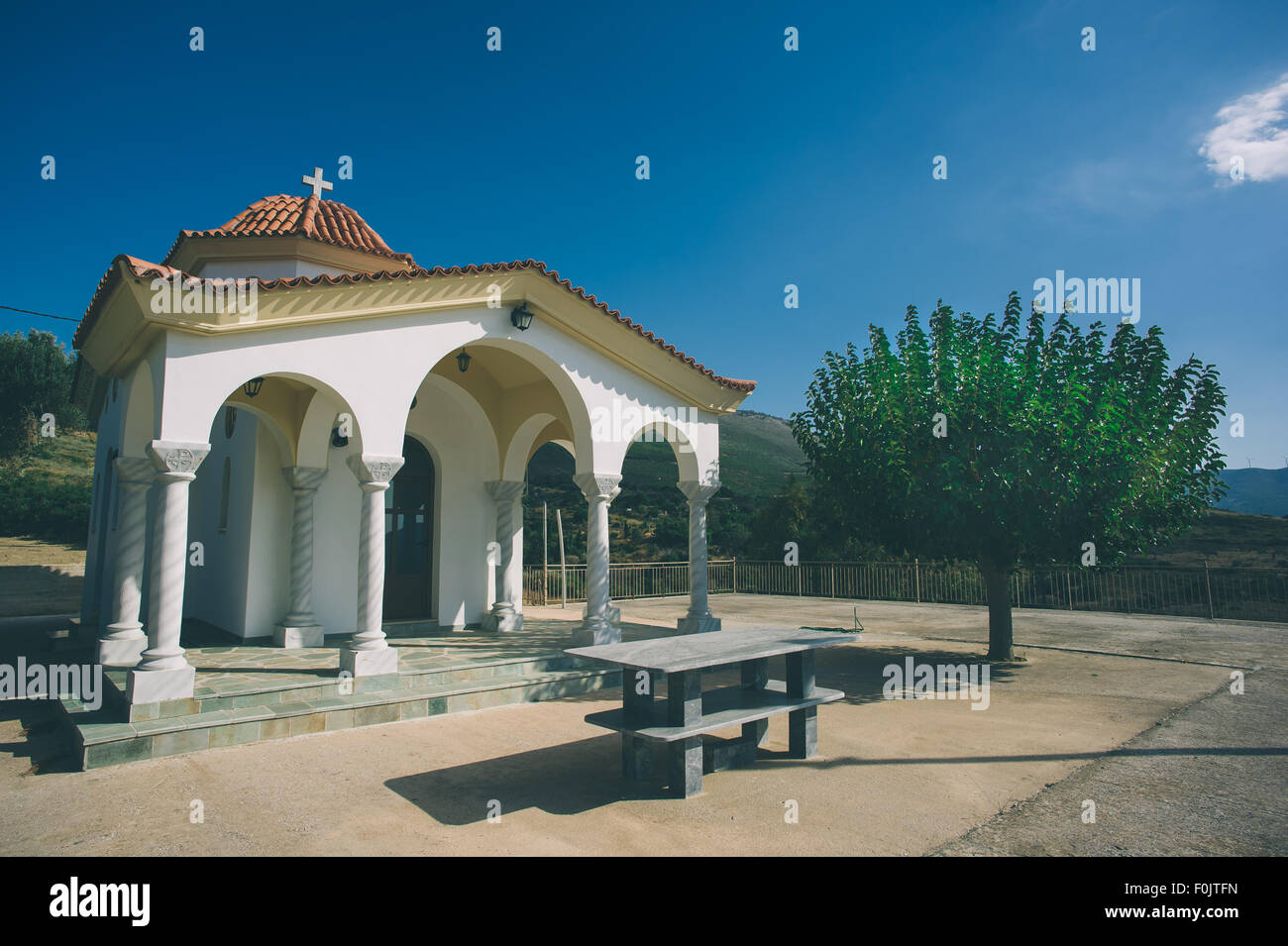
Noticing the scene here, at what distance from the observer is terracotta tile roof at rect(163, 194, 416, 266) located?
10688 millimetres

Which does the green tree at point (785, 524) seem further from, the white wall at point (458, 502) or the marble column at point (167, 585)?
the marble column at point (167, 585)

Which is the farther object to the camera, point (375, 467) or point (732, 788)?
point (375, 467)

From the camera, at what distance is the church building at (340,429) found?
21.4ft

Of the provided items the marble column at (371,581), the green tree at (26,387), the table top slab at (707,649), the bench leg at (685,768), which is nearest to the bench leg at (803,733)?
the table top slab at (707,649)

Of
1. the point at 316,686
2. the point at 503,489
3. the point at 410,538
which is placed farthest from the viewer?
the point at 503,489

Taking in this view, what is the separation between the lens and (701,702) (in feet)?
18.1

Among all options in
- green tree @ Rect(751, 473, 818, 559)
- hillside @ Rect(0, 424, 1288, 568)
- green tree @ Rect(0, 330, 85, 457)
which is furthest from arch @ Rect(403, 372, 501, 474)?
green tree @ Rect(0, 330, 85, 457)

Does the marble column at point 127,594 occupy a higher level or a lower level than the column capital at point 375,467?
lower

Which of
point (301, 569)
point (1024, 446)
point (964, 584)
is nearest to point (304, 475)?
point (301, 569)

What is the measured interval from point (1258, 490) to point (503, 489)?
312ft

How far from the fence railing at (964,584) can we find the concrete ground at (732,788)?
5489 millimetres

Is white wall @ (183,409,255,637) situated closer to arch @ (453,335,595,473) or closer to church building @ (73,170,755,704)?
church building @ (73,170,755,704)

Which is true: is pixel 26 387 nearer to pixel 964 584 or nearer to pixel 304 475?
pixel 304 475
